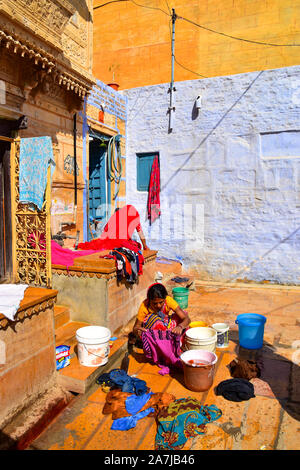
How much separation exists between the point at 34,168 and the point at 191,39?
9.26 metres

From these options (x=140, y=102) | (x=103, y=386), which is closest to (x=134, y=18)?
(x=140, y=102)

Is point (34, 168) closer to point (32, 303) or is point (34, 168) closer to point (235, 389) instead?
point (32, 303)

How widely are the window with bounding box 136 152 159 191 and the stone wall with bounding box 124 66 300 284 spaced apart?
0.14 meters

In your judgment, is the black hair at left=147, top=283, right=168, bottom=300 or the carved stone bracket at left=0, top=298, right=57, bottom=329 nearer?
the carved stone bracket at left=0, top=298, right=57, bottom=329

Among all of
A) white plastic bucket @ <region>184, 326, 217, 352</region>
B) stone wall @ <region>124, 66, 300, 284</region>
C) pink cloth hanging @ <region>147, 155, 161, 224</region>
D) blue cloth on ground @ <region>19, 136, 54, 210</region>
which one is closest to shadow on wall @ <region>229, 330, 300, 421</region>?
white plastic bucket @ <region>184, 326, 217, 352</region>

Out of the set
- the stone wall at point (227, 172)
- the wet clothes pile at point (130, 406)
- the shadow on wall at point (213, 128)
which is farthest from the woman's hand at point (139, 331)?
the shadow on wall at point (213, 128)

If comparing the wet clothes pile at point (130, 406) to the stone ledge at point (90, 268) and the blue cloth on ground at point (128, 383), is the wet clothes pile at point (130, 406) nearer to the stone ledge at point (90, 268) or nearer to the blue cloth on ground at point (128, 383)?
the blue cloth on ground at point (128, 383)

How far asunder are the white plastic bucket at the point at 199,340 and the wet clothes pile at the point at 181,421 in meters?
0.80

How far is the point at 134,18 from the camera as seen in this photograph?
12406 mm

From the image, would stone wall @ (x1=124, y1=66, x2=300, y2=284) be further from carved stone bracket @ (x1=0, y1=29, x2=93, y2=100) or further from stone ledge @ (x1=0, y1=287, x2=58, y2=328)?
stone ledge @ (x1=0, y1=287, x2=58, y2=328)

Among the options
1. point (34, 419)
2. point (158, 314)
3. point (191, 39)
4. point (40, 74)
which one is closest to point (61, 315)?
point (158, 314)

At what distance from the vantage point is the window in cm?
1055

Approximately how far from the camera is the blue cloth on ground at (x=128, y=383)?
3.83 meters

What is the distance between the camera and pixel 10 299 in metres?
3.54
